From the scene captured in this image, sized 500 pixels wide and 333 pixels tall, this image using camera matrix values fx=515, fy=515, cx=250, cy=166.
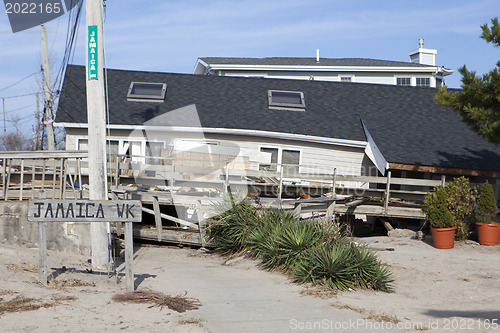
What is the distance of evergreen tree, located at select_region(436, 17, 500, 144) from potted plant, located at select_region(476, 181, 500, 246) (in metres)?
1.43

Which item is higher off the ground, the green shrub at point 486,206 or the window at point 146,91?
the window at point 146,91

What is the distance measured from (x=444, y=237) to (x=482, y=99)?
3.97 m

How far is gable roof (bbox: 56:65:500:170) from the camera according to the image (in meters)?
19.2

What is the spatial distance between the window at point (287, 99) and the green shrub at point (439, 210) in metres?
8.76

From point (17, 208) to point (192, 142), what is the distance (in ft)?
32.0

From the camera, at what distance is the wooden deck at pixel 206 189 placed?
46.2ft

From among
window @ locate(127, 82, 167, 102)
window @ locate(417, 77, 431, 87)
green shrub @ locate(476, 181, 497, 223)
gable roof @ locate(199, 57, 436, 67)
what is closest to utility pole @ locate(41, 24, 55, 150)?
window @ locate(127, 82, 167, 102)

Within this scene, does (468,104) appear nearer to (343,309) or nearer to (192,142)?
(343,309)

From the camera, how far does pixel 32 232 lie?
35.4 ft

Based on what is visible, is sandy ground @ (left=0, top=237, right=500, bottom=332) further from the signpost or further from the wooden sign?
the wooden sign

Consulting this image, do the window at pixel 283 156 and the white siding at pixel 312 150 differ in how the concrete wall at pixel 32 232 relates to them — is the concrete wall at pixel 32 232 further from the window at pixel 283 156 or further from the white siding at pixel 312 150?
the window at pixel 283 156

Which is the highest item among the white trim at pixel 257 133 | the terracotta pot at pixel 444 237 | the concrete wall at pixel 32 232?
the white trim at pixel 257 133

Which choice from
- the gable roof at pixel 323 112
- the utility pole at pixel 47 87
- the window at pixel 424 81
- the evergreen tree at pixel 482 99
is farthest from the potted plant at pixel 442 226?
the window at pixel 424 81

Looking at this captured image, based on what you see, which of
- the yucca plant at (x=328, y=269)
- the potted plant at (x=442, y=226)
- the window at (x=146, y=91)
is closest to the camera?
the yucca plant at (x=328, y=269)
